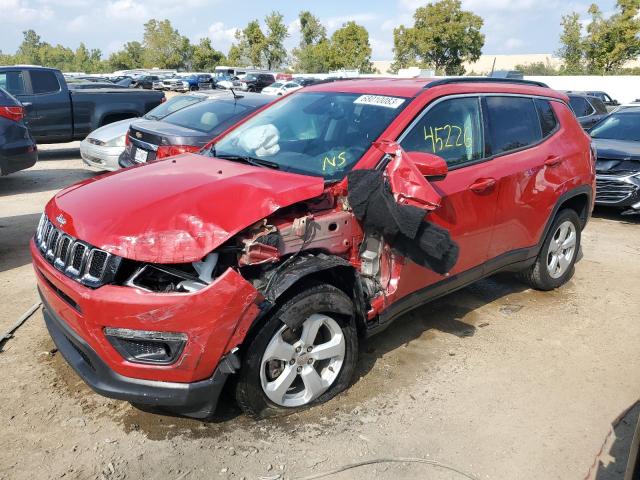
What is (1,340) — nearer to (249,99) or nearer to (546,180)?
(546,180)

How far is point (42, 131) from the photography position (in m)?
11.1

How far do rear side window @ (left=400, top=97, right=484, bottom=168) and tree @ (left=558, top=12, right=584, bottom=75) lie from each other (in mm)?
44188

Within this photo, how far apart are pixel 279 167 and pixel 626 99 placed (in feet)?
122

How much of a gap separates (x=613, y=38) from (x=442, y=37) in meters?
14.5

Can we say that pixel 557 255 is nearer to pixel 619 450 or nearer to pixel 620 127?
pixel 619 450

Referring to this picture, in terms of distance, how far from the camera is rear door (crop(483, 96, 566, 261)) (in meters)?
4.12

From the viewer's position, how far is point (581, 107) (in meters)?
14.3

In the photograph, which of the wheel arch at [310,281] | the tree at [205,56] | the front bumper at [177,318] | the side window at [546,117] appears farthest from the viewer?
the tree at [205,56]

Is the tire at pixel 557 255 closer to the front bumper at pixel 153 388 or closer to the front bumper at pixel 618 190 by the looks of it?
the front bumper at pixel 618 190

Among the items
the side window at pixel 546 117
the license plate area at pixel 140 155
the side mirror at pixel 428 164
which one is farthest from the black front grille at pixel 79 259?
the license plate area at pixel 140 155

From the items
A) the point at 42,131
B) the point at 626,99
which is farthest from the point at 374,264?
the point at 626,99

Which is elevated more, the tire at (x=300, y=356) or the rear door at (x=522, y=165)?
the rear door at (x=522, y=165)

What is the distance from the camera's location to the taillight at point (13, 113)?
770 cm

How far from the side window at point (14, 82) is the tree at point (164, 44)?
7039 centimetres
